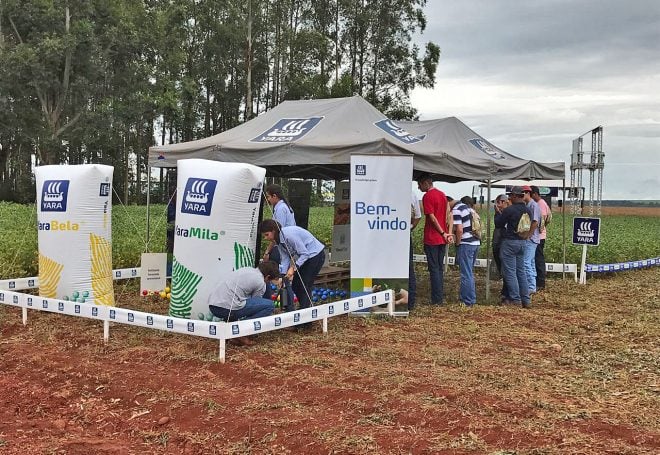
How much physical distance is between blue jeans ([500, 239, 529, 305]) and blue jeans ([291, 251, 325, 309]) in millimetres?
3225

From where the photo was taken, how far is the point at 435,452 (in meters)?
3.95

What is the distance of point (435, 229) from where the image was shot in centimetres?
908

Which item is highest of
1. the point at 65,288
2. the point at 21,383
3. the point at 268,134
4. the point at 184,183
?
the point at 268,134

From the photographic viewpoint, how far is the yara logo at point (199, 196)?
22.2 ft

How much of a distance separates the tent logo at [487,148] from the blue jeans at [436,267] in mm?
2646

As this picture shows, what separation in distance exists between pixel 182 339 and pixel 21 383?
1744 mm

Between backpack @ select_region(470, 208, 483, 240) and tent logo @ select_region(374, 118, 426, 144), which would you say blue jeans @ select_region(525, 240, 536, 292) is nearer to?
backpack @ select_region(470, 208, 483, 240)

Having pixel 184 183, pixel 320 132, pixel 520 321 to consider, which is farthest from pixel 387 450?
pixel 320 132

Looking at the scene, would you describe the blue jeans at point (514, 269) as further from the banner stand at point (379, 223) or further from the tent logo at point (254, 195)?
the tent logo at point (254, 195)

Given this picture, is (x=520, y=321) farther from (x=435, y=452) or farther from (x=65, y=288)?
(x=65, y=288)

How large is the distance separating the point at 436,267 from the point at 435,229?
0.58 metres

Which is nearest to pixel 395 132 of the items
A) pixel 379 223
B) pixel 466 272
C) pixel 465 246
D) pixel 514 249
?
pixel 465 246

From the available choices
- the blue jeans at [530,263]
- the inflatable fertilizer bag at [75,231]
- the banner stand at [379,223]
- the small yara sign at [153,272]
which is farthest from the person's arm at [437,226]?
the inflatable fertilizer bag at [75,231]

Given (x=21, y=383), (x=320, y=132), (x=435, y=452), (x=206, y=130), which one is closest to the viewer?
(x=435, y=452)
